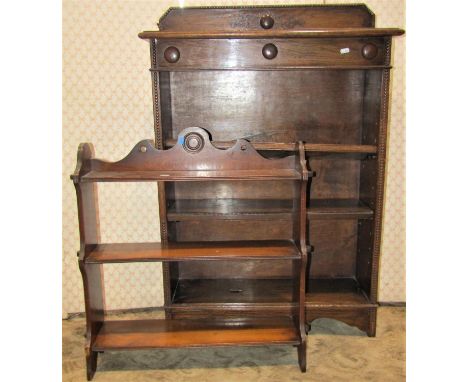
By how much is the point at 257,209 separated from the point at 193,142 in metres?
0.61

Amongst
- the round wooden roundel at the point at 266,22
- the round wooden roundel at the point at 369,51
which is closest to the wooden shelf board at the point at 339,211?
the round wooden roundel at the point at 369,51

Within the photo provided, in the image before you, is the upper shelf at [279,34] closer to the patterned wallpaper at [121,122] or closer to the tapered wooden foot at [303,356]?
the patterned wallpaper at [121,122]

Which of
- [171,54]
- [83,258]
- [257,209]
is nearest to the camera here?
[83,258]

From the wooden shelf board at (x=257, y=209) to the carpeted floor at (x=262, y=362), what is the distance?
0.74 metres

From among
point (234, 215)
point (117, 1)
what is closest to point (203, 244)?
point (234, 215)

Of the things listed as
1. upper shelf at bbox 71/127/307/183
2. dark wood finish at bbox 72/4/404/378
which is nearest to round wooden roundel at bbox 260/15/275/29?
dark wood finish at bbox 72/4/404/378

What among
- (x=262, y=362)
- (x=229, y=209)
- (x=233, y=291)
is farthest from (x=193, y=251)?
(x=262, y=362)

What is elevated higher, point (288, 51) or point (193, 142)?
point (288, 51)

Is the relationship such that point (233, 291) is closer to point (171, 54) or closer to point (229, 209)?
point (229, 209)

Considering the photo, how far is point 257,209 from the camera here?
2613 millimetres

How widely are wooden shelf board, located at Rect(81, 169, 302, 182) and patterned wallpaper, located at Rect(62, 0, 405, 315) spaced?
586 mm

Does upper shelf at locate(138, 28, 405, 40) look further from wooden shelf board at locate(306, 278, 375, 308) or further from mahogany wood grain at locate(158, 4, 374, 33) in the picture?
wooden shelf board at locate(306, 278, 375, 308)

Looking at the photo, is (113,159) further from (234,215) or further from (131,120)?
(234,215)

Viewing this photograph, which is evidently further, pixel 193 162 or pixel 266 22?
pixel 266 22
